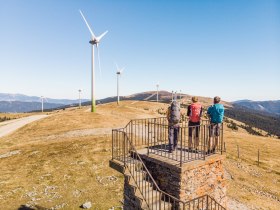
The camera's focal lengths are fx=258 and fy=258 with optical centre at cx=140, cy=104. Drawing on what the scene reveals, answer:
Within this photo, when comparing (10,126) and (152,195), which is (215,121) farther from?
(10,126)

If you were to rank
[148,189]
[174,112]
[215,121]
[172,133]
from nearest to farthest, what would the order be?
[148,189]
[174,112]
[172,133]
[215,121]

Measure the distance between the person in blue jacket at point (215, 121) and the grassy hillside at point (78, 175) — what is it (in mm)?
8483

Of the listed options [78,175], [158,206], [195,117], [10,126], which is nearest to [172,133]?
[195,117]

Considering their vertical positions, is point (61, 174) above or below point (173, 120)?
below

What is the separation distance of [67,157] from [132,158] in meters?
15.2

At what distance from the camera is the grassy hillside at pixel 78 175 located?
64.3 feet

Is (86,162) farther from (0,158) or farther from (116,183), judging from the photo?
(0,158)

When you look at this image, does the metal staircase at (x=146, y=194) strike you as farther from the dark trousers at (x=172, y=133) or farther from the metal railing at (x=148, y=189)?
the dark trousers at (x=172, y=133)

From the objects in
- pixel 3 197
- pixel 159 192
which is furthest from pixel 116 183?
pixel 159 192

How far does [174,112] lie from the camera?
13211 millimetres

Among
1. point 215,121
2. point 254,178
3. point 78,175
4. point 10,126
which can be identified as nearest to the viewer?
point 215,121

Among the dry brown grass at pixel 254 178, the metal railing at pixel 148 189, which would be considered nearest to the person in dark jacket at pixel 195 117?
the metal railing at pixel 148 189

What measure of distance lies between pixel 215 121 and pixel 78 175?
47.0 feet

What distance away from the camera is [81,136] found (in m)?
35.6
